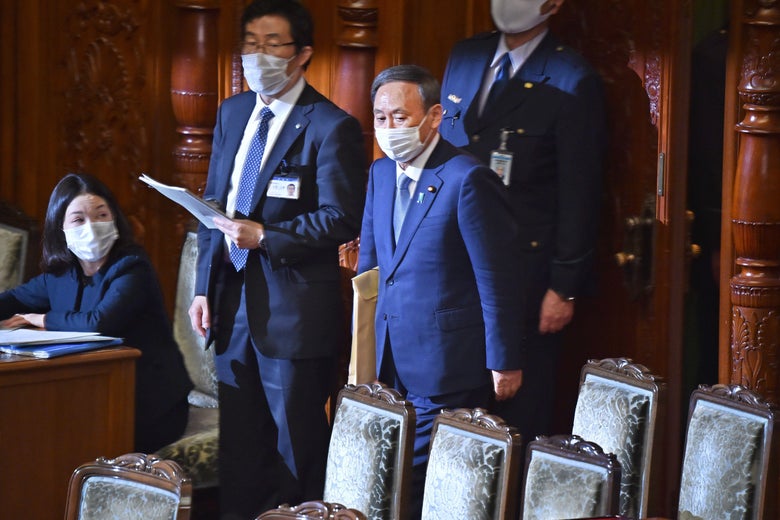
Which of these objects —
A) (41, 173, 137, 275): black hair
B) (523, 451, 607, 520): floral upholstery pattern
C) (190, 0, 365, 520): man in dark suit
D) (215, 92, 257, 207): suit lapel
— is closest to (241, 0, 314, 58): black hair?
(190, 0, 365, 520): man in dark suit

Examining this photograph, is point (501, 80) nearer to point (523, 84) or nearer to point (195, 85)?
point (523, 84)

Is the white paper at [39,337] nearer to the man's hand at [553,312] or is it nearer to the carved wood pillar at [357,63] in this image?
the carved wood pillar at [357,63]

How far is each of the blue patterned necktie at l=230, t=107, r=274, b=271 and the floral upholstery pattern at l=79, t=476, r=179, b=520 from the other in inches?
53.6

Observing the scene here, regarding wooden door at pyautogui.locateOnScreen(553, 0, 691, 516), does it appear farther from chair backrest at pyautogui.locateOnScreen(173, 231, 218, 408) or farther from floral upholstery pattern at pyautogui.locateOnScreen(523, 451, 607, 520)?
floral upholstery pattern at pyautogui.locateOnScreen(523, 451, 607, 520)

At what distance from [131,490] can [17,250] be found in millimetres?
2431

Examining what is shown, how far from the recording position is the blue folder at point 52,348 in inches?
138

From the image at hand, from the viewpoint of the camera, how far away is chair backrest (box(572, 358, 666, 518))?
2934 millimetres

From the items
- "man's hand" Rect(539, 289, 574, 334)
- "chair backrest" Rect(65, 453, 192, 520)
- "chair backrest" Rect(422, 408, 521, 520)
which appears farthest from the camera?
"man's hand" Rect(539, 289, 574, 334)

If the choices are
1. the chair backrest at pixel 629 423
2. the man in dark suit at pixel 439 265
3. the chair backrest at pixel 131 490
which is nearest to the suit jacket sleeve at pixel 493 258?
the man in dark suit at pixel 439 265

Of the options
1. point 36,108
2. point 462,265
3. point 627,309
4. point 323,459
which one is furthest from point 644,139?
point 36,108

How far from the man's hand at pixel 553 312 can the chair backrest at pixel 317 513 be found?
1.74 meters

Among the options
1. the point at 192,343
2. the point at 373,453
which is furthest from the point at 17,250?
the point at 373,453

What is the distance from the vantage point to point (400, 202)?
3.61 m

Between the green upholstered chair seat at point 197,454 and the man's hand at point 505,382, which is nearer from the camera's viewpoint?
the man's hand at point 505,382
